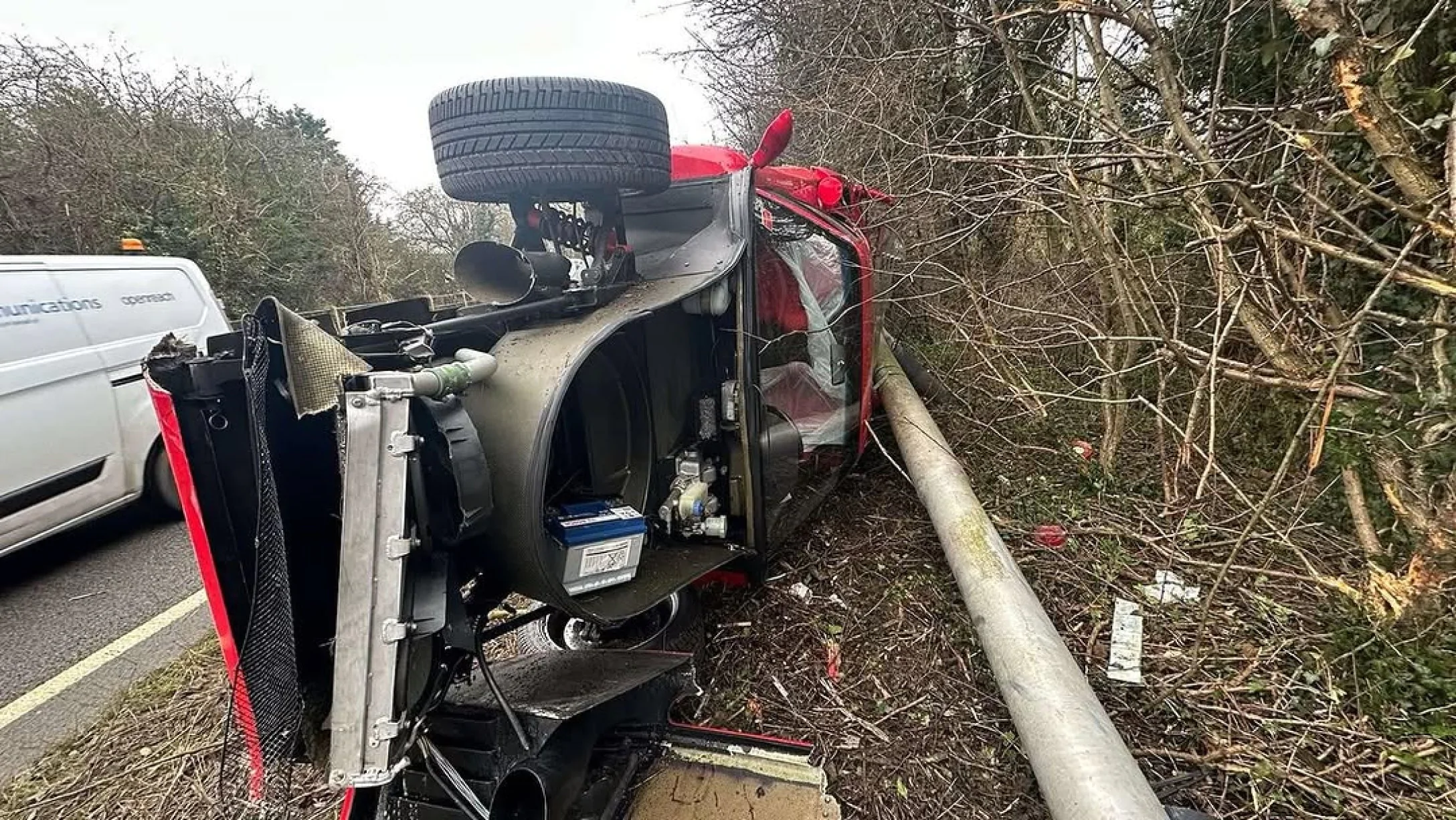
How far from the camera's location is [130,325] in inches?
170

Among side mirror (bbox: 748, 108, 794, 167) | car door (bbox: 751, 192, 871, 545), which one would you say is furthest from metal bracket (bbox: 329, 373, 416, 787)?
side mirror (bbox: 748, 108, 794, 167)

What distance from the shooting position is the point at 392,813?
5.28ft

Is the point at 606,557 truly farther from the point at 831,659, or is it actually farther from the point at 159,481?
the point at 159,481

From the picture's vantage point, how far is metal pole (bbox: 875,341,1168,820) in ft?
4.96

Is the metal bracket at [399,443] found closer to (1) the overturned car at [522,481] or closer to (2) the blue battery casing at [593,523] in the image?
(1) the overturned car at [522,481]

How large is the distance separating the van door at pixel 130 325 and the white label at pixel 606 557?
3.51 m

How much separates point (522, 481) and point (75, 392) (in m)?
3.89

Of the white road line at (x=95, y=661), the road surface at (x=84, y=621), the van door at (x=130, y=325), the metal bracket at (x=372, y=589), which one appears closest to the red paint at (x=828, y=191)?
the metal bracket at (x=372, y=589)

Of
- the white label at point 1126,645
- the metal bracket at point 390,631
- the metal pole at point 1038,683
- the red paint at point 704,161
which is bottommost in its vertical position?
the white label at point 1126,645

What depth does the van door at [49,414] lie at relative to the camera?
3.55 metres

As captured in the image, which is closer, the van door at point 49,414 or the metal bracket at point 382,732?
the metal bracket at point 382,732

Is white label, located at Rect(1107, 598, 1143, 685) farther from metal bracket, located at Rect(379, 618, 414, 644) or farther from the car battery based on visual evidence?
metal bracket, located at Rect(379, 618, 414, 644)

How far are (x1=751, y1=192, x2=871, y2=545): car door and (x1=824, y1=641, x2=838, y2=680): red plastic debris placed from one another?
0.46 metres

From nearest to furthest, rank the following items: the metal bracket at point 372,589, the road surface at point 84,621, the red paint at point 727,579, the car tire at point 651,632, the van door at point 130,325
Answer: the metal bracket at point 372,589, the car tire at point 651,632, the road surface at point 84,621, the red paint at point 727,579, the van door at point 130,325
